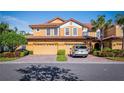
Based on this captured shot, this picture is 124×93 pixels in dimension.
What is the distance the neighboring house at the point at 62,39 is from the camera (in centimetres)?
1869

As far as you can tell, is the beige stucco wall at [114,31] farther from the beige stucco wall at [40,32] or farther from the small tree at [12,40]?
A: the small tree at [12,40]

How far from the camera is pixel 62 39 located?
65.1 ft

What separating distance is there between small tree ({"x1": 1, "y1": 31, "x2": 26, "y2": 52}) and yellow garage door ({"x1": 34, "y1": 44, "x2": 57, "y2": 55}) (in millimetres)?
1418

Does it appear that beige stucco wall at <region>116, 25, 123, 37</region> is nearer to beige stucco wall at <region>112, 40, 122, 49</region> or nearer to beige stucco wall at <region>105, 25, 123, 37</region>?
beige stucco wall at <region>105, 25, 123, 37</region>

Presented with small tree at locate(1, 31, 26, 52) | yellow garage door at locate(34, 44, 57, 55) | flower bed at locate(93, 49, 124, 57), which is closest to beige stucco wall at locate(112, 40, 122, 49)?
flower bed at locate(93, 49, 124, 57)

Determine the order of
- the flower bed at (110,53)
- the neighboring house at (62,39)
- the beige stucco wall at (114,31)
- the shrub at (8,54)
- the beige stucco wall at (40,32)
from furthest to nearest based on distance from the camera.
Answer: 1. the beige stucco wall at (40,32)
2. the neighboring house at (62,39)
3. the beige stucco wall at (114,31)
4. the shrub at (8,54)
5. the flower bed at (110,53)

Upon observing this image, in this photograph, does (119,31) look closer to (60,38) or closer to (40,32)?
(60,38)

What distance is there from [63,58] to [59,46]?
3051 mm

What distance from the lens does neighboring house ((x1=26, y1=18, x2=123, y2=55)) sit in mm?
18688

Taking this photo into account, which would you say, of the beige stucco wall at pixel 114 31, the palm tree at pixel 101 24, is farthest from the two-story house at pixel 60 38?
the beige stucco wall at pixel 114 31

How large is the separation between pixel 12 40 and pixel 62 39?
187 inches

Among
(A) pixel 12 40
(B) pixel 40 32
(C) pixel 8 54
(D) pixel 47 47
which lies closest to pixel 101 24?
(D) pixel 47 47

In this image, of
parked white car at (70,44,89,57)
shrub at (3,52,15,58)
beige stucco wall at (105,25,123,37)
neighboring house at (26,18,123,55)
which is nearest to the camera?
shrub at (3,52,15,58)
